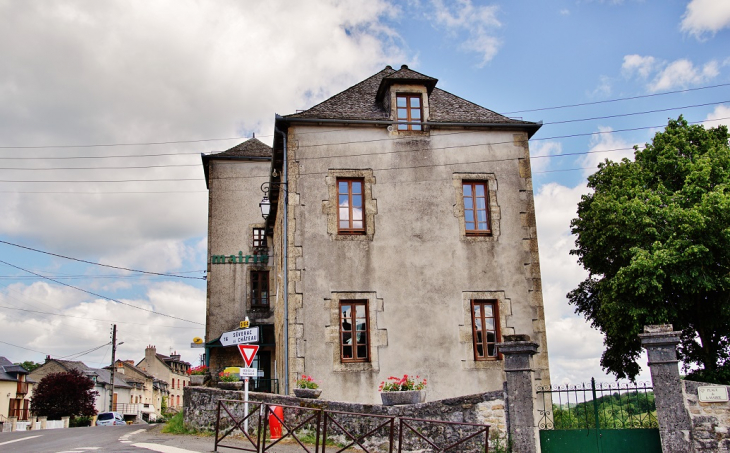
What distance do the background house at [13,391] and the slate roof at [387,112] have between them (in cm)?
3898

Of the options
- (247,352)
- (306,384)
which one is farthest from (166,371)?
(306,384)

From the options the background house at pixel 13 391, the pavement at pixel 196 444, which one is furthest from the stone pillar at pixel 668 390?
the background house at pixel 13 391

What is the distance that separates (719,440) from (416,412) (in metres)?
4.81

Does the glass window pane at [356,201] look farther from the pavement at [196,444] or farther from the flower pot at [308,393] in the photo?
the pavement at [196,444]

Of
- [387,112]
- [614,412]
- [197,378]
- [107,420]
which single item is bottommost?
[107,420]

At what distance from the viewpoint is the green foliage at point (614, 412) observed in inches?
423

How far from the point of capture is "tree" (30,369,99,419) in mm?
46250

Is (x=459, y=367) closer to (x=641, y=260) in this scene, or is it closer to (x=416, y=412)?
(x=416, y=412)

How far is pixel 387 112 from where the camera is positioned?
15805mm

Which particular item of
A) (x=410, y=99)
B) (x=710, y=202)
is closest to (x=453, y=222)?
(x=410, y=99)

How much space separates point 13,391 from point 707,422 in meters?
47.8

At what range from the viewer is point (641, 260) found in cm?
1622

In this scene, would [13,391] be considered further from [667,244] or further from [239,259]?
[667,244]

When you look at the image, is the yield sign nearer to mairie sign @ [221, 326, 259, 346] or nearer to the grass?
mairie sign @ [221, 326, 259, 346]
